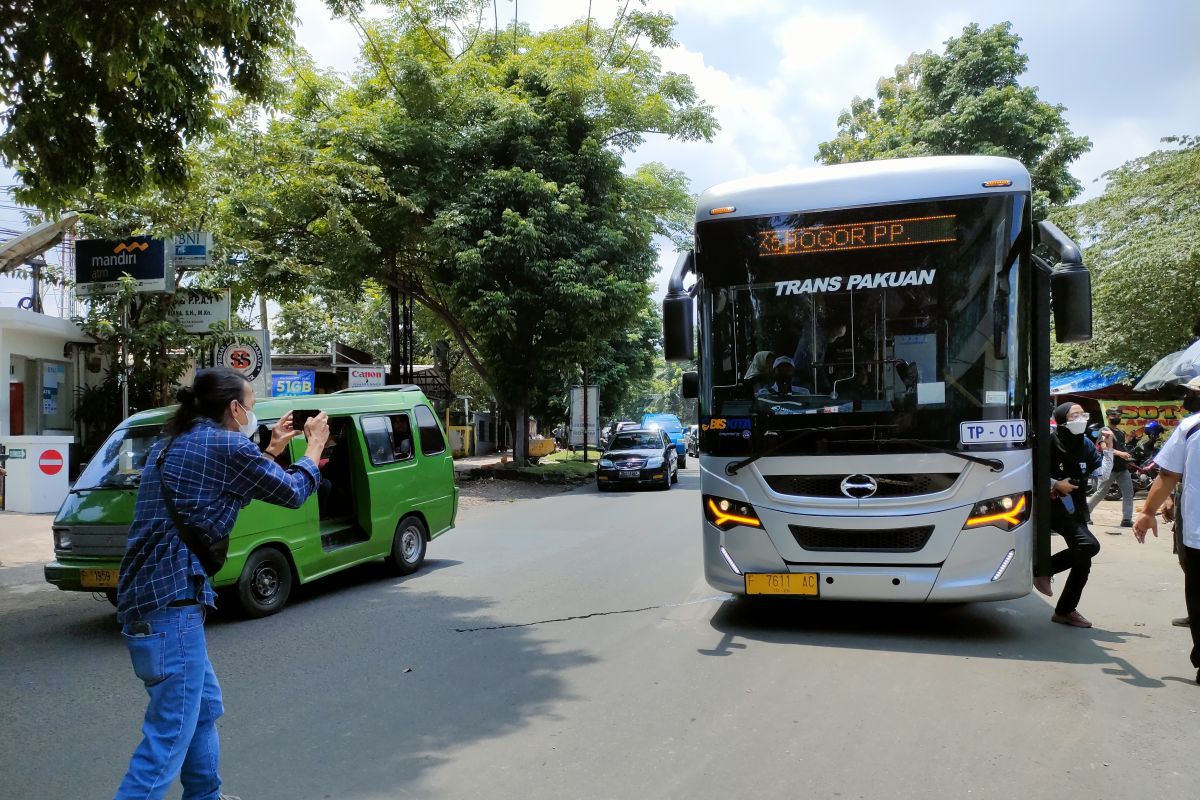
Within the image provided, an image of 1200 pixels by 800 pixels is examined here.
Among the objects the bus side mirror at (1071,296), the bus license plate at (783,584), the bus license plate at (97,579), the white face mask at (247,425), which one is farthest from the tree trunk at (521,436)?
the white face mask at (247,425)

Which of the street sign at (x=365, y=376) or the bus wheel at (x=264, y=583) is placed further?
the street sign at (x=365, y=376)

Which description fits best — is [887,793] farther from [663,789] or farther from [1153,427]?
[1153,427]

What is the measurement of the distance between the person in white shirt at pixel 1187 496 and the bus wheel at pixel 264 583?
6846 millimetres

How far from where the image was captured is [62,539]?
702cm

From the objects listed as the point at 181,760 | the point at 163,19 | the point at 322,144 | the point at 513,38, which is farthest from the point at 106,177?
the point at 513,38

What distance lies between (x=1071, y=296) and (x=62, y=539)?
8.06 meters

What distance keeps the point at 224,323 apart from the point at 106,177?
7619 mm

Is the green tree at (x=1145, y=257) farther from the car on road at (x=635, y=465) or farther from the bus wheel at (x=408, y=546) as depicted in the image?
the bus wheel at (x=408, y=546)

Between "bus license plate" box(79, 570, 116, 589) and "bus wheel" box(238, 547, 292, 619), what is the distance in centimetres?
95

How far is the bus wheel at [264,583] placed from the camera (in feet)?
23.7

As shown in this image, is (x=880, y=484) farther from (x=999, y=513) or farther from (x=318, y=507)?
(x=318, y=507)

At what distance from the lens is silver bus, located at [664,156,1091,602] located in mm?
5898

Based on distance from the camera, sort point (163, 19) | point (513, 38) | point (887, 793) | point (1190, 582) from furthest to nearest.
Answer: point (513, 38), point (163, 19), point (1190, 582), point (887, 793)

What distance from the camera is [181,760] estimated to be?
2982 millimetres
